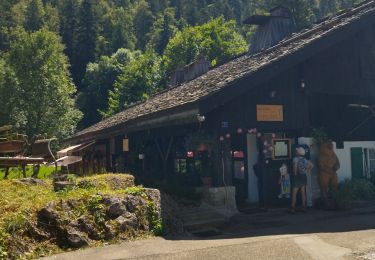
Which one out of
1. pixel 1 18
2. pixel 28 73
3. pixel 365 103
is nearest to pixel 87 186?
pixel 365 103

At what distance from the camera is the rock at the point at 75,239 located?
7.84m

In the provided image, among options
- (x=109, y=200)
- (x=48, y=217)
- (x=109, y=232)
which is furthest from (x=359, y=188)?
(x=48, y=217)

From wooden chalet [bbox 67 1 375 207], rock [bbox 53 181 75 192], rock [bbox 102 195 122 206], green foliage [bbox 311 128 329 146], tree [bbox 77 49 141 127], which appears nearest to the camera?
rock [bbox 102 195 122 206]

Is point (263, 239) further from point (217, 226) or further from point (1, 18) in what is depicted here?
point (1, 18)

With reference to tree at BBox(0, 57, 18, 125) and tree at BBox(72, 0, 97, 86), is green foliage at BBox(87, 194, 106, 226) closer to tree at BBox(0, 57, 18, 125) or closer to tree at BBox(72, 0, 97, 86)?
tree at BBox(0, 57, 18, 125)

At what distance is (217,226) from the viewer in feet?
33.4

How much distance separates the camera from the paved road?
7355 mm

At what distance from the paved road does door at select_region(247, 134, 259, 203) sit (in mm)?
3560

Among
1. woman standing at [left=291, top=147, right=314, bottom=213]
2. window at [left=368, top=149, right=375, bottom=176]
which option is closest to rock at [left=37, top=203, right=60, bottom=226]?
woman standing at [left=291, top=147, right=314, bottom=213]

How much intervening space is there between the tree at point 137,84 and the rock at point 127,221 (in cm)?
3383

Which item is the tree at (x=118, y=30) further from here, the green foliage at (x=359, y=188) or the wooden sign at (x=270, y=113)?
the green foliage at (x=359, y=188)

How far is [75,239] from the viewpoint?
788 cm

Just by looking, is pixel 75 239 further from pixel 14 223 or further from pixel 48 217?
pixel 14 223

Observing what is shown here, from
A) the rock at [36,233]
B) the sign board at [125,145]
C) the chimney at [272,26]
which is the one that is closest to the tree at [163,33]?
the chimney at [272,26]
